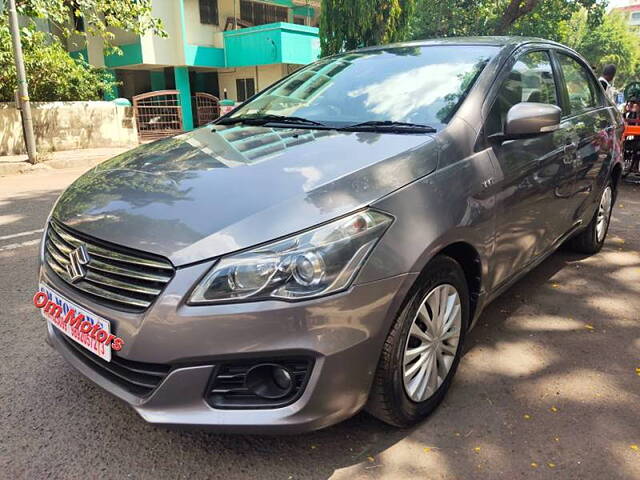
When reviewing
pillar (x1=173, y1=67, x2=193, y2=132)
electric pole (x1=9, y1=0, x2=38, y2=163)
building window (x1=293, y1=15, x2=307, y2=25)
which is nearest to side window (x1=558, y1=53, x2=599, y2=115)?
electric pole (x1=9, y1=0, x2=38, y2=163)

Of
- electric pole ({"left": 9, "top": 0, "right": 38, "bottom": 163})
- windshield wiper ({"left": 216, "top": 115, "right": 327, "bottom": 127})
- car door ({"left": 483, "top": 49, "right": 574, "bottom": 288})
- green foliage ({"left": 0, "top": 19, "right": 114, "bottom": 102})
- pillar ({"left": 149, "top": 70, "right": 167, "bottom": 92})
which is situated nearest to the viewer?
car door ({"left": 483, "top": 49, "right": 574, "bottom": 288})

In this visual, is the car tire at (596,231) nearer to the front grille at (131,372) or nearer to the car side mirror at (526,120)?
the car side mirror at (526,120)

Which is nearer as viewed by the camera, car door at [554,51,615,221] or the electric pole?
car door at [554,51,615,221]

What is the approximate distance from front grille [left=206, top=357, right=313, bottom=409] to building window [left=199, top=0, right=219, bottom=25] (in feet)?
67.9

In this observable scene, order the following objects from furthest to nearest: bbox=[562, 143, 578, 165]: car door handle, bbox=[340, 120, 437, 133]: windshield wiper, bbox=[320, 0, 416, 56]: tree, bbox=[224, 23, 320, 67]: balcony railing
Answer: bbox=[224, 23, 320, 67]: balcony railing < bbox=[320, 0, 416, 56]: tree < bbox=[562, 143, 578, 165]: car door handle < bbox=[340, 120, 437, 133]: windshield wiper

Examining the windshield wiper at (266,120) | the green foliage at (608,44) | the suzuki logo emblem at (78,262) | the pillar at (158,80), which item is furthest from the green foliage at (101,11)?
the green foliage at (608,44)

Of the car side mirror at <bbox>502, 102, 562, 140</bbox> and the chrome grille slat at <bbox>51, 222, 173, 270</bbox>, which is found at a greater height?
the car side mirror at <bbox>502, 102, 562, 140</bbox>

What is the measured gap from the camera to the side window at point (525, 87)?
2.77 meters

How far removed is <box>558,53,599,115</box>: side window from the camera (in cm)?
376

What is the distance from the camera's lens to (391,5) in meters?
13.4

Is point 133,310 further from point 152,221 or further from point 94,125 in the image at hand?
point 94,125

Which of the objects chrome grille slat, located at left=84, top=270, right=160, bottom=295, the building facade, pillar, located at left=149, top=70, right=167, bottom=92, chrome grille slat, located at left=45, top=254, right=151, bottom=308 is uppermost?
the building facade

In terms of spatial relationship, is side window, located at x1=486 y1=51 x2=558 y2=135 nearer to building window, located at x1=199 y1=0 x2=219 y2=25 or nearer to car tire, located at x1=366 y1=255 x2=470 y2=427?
car tire, located at x1=366 y1=255 x2=470 y2=427

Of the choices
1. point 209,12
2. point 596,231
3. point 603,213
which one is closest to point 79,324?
point 596,231
